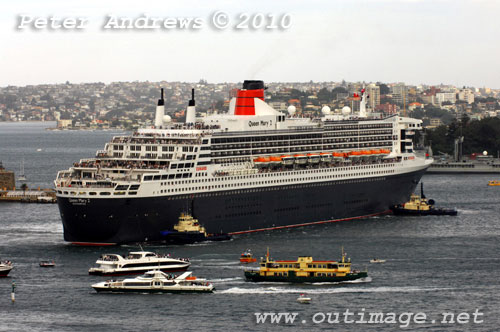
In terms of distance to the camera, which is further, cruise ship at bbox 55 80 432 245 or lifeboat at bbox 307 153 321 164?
lifeboat at bbox 307 153 321 164

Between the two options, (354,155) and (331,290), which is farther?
(354,155)

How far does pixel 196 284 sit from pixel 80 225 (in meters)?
13.1

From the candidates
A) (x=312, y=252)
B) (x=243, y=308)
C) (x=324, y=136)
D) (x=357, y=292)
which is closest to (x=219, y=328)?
(x=243, y=308)

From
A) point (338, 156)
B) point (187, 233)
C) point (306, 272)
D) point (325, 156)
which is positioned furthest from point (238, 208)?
point (306, 272)

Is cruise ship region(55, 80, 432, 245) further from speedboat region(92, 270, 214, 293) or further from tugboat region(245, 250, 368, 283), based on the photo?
tugboat region(245, 250, 368, 283)

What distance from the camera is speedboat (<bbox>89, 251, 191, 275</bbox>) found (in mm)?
53531

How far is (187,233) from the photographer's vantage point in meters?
62.0

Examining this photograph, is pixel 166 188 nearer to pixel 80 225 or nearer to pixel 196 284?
pixel 80 225

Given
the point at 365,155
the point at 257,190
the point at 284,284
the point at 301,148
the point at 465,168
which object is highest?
the point at 301,148

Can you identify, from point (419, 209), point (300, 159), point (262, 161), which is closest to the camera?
point (262, 161)

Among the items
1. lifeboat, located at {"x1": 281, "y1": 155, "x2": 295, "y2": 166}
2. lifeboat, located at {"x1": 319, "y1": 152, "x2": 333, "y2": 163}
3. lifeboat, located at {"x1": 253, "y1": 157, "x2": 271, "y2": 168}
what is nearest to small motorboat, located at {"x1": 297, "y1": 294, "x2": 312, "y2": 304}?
lifeboat, located at {"x1": 253, "y1": 157, "x2": 271, "y2": 168}

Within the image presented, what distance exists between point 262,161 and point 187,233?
9270 millimetres

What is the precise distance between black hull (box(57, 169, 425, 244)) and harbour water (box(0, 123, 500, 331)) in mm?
1024

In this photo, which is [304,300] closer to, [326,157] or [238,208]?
[238,208]
